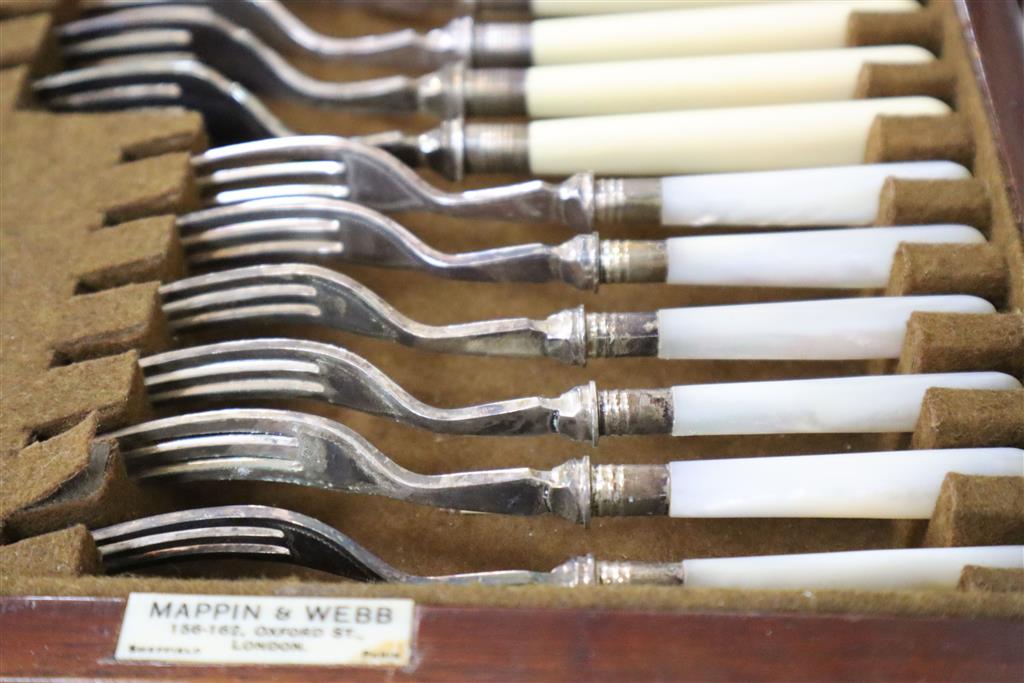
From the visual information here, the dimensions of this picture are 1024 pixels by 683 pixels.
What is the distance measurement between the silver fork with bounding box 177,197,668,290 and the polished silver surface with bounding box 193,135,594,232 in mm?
34

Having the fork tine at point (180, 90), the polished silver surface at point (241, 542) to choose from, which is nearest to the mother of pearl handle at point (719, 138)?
the fork tine at point (180, 90)

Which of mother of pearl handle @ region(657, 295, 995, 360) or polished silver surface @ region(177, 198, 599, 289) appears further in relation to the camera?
polished silver surface @ region(177, 198, 599, 289)

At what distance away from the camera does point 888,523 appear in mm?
864

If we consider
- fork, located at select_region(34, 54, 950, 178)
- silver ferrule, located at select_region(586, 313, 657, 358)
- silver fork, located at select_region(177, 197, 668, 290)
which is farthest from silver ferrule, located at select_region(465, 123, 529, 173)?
silver ferrule, located at select_region(586, 313, 657, 358)

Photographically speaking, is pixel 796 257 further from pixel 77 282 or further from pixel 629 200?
pixel 77 282

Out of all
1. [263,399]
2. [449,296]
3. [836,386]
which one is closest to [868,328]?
[836,386]

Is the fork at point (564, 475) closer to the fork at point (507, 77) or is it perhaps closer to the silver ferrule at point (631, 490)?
the silver ferrule at point (631, 490)

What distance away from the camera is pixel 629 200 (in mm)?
947

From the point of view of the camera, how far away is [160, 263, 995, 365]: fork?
33.4 inches

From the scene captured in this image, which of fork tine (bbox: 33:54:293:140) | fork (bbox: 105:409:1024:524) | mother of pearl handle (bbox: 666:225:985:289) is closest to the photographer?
fork (bbox: 105:409:1024:524)

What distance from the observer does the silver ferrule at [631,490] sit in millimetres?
787

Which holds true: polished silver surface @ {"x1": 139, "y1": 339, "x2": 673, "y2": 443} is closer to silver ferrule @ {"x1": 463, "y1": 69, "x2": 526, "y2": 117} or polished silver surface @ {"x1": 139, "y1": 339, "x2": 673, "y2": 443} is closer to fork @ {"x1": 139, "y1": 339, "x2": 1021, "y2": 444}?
fork @ {"x1": 139, "y1": 339, "x2": 1021, "y2": 444}

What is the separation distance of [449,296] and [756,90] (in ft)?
1.22

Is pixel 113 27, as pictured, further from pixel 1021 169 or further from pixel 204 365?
pixel 1021 169
